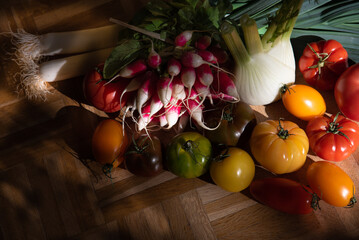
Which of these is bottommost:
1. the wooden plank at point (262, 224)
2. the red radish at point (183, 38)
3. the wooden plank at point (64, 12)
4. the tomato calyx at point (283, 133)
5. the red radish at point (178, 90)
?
the wooden plank at point (262, 224)

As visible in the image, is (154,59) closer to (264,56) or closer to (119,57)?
(119,57)

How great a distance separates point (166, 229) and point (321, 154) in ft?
1.77

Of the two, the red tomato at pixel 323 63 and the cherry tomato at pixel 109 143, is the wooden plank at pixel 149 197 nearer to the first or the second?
the cherry tomato at pixel 109 143

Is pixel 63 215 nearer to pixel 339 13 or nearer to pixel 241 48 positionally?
pixel 241 48

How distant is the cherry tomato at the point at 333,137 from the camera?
1029mm

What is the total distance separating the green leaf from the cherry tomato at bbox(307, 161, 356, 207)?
25.8 inches

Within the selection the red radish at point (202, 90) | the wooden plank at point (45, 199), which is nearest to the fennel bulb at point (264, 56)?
the red radish at point (202, 90)

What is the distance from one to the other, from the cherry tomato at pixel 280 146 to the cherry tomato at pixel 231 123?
40 mm

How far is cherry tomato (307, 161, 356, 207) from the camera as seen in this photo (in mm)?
991

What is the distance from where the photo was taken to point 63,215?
3.74ft

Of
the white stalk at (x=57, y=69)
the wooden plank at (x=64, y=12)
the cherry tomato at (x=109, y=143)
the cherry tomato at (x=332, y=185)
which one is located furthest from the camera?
the wooden plank at (x=64, y=12)

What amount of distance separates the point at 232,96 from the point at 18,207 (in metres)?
0.80

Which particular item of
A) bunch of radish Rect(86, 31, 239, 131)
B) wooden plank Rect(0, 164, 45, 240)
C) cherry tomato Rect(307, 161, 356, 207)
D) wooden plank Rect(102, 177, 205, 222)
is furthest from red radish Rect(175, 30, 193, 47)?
wooden plank Rect(0, 164, 45, 240)

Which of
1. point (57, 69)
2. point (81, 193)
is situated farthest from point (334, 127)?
point (57, 69)
